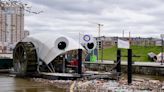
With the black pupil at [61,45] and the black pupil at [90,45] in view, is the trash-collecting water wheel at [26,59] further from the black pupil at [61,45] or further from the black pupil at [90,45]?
the black pupil at [90,45]

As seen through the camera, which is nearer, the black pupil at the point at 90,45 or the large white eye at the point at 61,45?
the large white eye at the point at 61,45

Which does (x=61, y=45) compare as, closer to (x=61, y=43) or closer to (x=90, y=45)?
(x=61, y=43)

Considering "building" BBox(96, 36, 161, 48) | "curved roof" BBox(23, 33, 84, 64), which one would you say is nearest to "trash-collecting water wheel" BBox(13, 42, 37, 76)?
"curved roof" BBox(23, 33, 84, 64)

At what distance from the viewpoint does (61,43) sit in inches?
1135

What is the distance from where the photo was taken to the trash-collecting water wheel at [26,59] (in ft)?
94.4

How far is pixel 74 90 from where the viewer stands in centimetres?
1880

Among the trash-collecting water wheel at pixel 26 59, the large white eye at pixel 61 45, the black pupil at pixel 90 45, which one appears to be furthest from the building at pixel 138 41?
the large white eye at pixel 61 45

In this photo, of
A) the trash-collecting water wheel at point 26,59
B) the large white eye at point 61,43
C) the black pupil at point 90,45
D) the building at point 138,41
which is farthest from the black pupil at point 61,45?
the building at point 138,41

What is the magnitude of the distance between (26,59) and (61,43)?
2.73 m

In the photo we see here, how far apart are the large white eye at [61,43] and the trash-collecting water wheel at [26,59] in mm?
1802

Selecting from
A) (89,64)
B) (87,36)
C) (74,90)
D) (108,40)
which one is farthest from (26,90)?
(108,40)

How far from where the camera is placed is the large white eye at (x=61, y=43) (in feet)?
93.5

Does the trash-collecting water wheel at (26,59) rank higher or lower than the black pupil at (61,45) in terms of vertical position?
lower

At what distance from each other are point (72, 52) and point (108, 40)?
49.6m
